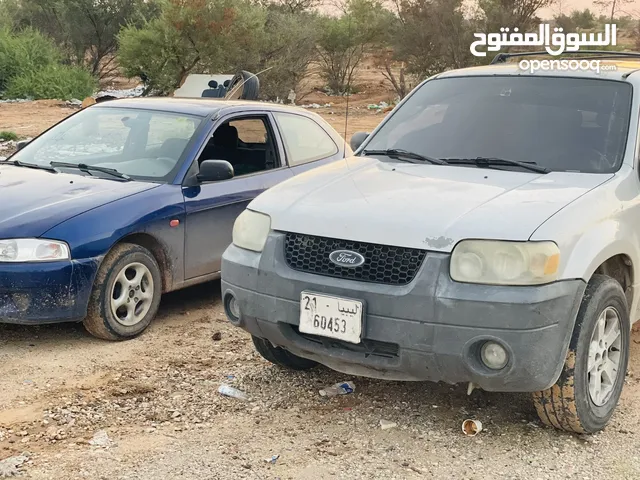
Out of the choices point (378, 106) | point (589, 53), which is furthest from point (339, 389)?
point (378, 106)

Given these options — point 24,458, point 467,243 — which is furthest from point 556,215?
point 24,458

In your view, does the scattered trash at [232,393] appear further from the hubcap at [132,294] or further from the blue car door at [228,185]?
the blue car door at [228,185]

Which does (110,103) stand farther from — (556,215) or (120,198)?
(556,215)

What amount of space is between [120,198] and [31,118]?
51.7 ft

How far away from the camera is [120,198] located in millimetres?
5484

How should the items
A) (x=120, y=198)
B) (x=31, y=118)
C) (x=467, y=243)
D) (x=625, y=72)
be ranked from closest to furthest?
1. (x=467, y=243)
2. (x=625, y=72)
3. (x=120, y=198)
4. (x=31, y=118)

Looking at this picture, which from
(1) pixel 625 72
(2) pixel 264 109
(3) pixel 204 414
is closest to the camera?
(3) pixel 204 414

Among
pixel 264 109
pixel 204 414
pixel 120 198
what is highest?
pixel 264 109

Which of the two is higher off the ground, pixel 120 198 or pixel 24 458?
pixel 120 198

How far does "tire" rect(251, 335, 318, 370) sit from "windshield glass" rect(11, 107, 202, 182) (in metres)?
1.70

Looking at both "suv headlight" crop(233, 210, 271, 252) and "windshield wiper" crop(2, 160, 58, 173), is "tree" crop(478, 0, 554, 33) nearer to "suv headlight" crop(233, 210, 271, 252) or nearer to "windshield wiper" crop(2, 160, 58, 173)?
"windshield wiper" crop(2, 160, 58, 173)

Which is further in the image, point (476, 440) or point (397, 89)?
point (397, 89)

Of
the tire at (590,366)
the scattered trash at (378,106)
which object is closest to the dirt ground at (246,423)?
the tire at (590,366)

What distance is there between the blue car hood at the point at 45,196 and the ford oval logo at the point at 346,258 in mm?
2083
